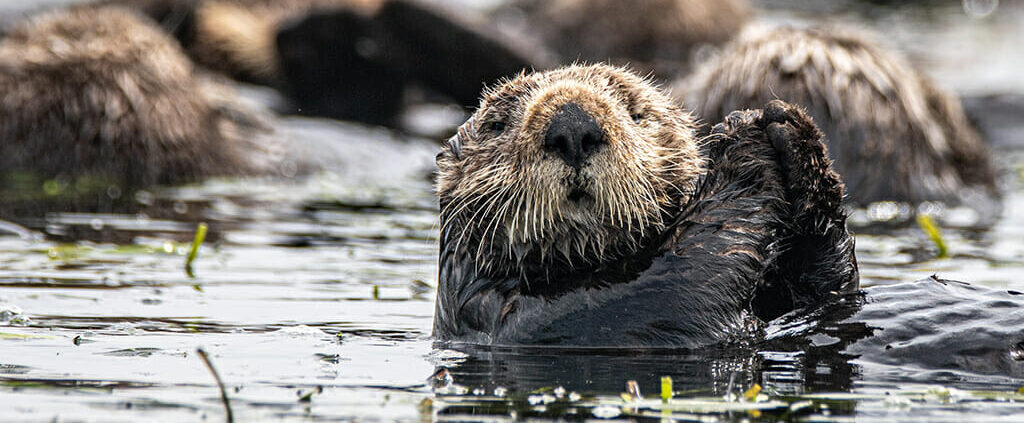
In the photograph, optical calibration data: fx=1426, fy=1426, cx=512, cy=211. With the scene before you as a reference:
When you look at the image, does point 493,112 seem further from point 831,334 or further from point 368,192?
point 368,192

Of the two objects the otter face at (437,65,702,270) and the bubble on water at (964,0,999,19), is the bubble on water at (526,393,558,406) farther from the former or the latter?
the bubble on water at (964,0,999,19)

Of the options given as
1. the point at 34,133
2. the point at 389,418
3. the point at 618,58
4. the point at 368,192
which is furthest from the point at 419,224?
the point at 618,58

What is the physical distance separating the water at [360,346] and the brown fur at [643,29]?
668 cm

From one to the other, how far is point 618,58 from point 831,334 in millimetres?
9567

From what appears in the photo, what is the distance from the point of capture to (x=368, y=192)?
29.9ft

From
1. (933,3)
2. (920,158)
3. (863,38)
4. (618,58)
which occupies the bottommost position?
(920,158)

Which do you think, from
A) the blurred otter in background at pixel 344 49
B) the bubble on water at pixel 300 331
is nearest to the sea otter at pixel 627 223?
the bubble on water at pixel 300 331

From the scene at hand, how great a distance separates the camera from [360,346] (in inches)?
174

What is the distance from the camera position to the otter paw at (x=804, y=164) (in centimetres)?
436

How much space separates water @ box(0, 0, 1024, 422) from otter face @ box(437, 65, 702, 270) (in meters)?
0.32

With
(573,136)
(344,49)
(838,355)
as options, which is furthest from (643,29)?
(573,136)

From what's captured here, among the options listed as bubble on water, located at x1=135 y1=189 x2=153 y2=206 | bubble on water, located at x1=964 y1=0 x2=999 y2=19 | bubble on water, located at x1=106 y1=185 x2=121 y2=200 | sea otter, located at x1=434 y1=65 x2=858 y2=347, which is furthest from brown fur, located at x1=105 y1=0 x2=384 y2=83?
bubble on water, located at x1=964 y1=0 x2=999 y2=19

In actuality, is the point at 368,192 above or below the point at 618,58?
below

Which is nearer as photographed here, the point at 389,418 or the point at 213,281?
the point at 389,418
